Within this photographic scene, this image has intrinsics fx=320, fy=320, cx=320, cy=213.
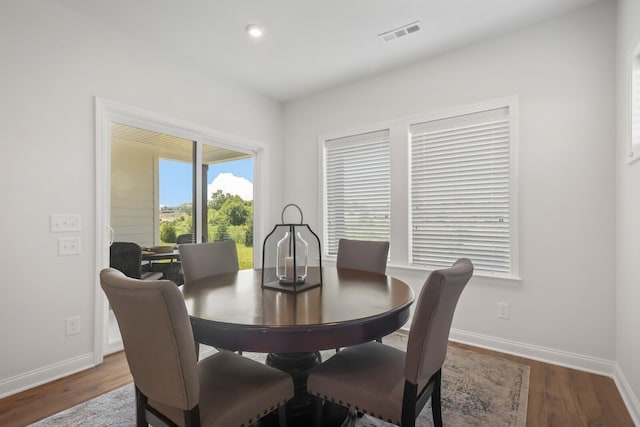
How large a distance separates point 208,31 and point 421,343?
2871mm

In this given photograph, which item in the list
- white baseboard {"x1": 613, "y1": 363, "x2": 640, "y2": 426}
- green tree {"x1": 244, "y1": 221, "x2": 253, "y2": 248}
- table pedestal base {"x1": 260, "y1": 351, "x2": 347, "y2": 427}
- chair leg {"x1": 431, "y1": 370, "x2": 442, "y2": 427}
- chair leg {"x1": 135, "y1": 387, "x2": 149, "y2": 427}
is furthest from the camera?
green tree {"x1": 244, "y1": 221, "x2": 253, "y2": 248}

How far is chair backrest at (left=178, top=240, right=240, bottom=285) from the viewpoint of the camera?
90.9 inches

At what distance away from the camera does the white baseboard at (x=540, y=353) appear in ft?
7.89

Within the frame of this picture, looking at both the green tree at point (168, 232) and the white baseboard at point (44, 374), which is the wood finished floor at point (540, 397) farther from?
the green tree at point (168, 232)

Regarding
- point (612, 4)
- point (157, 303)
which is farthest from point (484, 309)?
point (157, 303)

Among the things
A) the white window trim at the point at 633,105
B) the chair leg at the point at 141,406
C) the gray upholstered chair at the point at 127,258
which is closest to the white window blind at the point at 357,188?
the white window trim at the point at 633,105

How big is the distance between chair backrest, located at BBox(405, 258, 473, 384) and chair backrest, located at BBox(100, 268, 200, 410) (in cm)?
83

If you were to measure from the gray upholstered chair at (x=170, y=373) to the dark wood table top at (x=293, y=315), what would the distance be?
18 cm

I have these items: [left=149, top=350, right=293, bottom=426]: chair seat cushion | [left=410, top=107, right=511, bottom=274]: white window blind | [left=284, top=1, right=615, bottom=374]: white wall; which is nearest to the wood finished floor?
[left=284, top=1, right=615, bottom=374]: white wall

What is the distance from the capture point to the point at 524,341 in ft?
8.89

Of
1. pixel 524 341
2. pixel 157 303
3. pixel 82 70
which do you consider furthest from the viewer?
pixel 524 341

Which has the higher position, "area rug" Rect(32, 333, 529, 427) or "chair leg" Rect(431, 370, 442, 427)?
"chair leg" Rect(431, 370, 442, 427)

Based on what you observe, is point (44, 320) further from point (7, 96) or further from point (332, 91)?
point (332, 91)

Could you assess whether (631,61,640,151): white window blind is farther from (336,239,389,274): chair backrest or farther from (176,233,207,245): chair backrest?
(176,233,207,245): chair backrest
